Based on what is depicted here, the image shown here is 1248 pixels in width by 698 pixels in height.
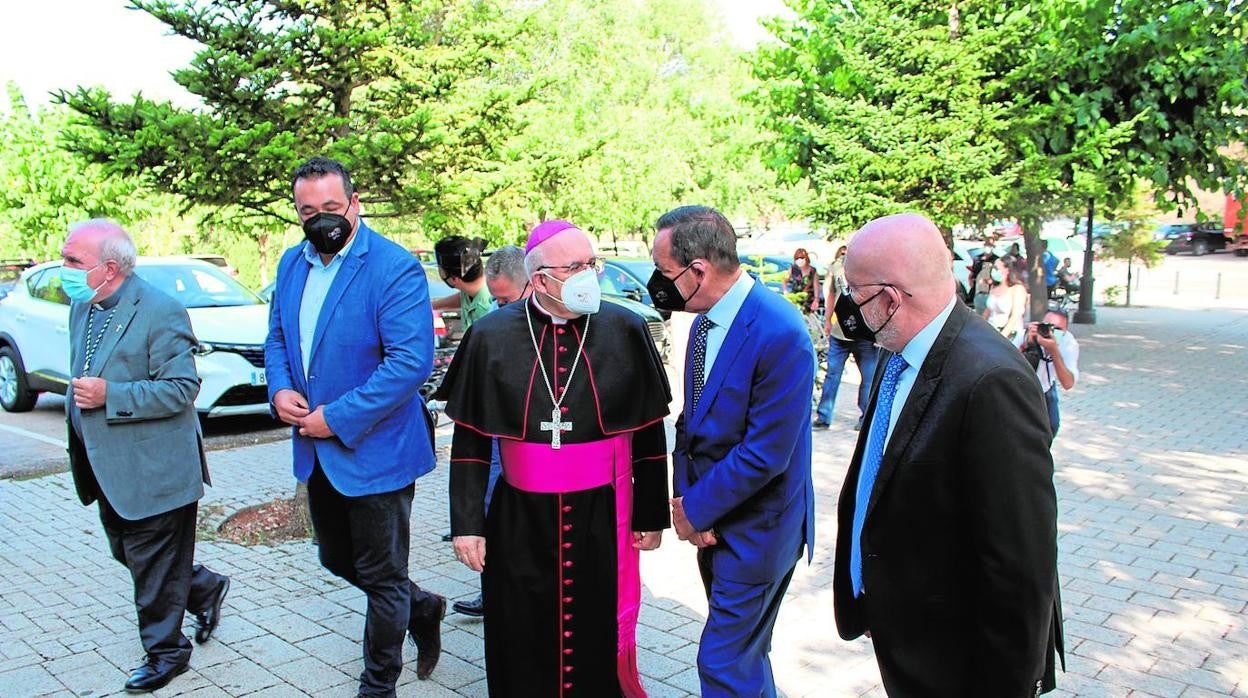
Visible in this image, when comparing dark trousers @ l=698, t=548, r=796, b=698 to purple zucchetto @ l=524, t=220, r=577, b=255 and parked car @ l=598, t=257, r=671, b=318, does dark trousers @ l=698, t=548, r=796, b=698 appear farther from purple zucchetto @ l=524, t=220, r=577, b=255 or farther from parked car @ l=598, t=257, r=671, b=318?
parked car @ l=598, t=257, r=671, b=318

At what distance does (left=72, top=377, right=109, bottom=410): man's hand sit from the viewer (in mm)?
4039

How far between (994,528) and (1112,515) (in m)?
5.27

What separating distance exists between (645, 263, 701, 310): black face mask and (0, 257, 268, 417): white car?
7451 millimetres

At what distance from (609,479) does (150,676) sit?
2.38 metres

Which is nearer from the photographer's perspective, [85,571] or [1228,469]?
[85,571]

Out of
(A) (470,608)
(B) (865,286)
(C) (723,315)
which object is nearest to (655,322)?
(A) (470,608)

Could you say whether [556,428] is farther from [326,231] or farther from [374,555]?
[326,231]

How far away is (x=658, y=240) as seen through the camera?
3387mm

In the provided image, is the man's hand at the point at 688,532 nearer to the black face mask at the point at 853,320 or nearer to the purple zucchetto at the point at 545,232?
the black face mask at the point at 853,320

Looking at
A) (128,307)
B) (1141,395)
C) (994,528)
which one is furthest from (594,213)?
(994,528)

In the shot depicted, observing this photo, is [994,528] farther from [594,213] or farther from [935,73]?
[594,213]

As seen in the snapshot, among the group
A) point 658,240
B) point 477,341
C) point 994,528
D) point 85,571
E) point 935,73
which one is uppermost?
point 935,73

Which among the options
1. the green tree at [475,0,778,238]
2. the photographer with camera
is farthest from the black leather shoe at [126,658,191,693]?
the green tree at [475,0,778,238]

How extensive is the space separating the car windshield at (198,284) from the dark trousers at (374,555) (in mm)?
7835
